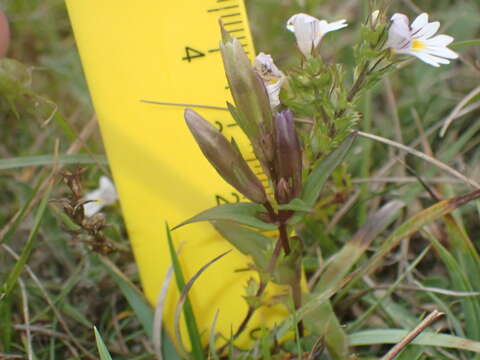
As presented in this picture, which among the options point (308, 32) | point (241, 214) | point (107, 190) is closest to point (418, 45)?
point (308, 32)

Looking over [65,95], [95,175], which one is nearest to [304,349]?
[95,175]

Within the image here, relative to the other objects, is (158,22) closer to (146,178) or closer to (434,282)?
(146,178)

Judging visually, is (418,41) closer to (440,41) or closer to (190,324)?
(440,41)

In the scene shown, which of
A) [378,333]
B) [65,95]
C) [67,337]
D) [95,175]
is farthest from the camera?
[65,95]

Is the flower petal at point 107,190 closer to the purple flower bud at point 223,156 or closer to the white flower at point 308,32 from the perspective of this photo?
the purple flower bud at point 223,156

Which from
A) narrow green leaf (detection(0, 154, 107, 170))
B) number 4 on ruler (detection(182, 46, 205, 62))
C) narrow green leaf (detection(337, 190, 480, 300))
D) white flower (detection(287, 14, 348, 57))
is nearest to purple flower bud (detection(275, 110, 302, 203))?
white flower (detection(287, 14, 348, 57))

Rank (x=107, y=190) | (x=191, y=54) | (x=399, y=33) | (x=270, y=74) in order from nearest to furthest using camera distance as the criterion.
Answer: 1. (x=399, y=33)
2. (x=270, y=74)
3. (x=191, y=54)
4. (x=107, y=190)
